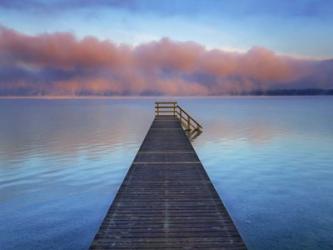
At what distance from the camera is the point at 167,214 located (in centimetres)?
862

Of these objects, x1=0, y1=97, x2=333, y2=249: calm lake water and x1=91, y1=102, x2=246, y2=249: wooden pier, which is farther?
x1=0, y1=97, x2=333, y2=249: calm lake water

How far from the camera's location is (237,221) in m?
12.8

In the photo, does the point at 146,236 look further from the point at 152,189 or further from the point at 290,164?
the point at 290,164

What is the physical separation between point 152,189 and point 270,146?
25.3 m

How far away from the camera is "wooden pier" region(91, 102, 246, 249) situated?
23.2 ft

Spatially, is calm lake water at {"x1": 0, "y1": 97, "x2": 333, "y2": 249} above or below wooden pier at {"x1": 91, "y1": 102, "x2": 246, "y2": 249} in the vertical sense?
below

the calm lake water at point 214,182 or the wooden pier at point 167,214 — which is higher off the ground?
the wooden pier at point 167,214

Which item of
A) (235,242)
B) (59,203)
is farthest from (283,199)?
(59,203)

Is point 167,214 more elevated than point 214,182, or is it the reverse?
point 167,214

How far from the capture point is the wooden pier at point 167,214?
7.08 metres

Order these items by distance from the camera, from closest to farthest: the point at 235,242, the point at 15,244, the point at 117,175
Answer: the point at 235,242, the point at 15,244, the point at 117,175

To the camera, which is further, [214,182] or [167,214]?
[214,182]

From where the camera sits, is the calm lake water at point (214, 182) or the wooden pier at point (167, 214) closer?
the wooden pier at point (167, 214)

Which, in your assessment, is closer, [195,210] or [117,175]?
[195,210]
